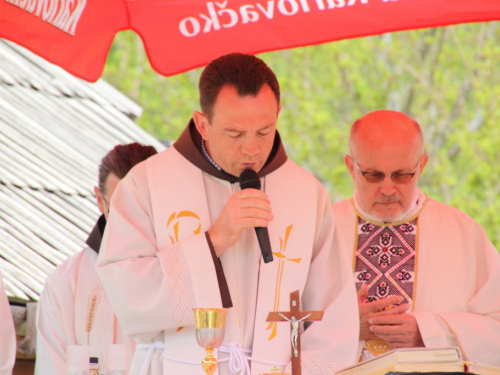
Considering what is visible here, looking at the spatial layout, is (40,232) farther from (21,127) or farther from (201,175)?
(201,175)

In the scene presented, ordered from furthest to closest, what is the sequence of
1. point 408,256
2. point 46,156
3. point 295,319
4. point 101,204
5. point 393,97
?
point 393,97 → point 46,156 → point 101,204 → point 408,256 → point 295,319

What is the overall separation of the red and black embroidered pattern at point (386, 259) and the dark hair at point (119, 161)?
4.38 feet

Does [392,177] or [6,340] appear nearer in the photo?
[6,340]

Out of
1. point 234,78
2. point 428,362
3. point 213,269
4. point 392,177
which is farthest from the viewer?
point 392,177

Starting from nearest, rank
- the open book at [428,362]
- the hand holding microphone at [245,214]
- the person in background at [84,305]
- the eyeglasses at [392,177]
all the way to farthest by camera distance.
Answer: the open book at [428,362], the hand holding microphone at [245,214], the eyeglasses at [392,177], the person in background at [84,305]

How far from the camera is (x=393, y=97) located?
1733 cm

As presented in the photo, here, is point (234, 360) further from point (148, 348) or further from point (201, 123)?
point (201, 123)

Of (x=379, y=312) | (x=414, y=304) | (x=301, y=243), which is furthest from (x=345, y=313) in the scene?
→ (x=414, y=304)

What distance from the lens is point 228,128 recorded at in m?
3.95

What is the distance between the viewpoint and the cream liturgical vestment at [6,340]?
4445 mm

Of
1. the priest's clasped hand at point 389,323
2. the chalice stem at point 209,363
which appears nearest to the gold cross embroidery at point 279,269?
the chalice stem at point 209,363

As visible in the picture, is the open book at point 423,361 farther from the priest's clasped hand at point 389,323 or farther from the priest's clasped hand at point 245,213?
the priest's clasped hand at point 389,323

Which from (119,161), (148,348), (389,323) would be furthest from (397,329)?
(119,161)

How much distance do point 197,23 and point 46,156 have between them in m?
3.52
